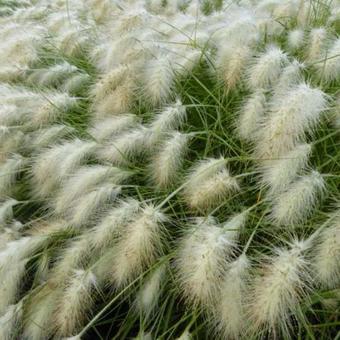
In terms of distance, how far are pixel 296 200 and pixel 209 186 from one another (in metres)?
0.30

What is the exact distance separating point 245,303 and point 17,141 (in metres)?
1.33

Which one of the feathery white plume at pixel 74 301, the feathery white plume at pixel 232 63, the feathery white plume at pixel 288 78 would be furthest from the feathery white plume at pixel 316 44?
the feathery white plume at pixel 74 301

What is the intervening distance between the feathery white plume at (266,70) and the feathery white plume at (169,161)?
0.34m

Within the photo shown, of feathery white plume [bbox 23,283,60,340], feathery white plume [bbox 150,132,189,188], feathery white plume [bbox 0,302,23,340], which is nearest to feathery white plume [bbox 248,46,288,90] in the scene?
feathery white plume [bbox 150,132,189,188]

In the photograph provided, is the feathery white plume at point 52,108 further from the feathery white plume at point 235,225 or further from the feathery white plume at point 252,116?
the feathery white plume at point 235,225

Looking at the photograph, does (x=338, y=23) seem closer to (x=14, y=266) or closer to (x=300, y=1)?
(x=300, y=1)

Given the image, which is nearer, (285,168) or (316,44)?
(285,168)

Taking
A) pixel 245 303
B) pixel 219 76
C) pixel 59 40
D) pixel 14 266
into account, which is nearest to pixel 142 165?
pixel 219 76

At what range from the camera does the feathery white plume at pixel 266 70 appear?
2092mm

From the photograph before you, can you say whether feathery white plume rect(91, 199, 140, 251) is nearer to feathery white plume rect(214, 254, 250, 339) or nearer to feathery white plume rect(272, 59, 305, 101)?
feathery white plume rect(214, 254, 250, 339)

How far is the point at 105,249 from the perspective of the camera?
6.20 feet

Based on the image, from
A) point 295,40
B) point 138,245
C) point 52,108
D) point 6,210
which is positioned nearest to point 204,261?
point 138,245

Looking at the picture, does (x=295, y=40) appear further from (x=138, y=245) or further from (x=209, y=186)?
(x=138, y=245)

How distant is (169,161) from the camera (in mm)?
1990
